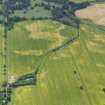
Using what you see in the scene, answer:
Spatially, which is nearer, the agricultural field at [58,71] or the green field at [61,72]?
the green field at [61,72]

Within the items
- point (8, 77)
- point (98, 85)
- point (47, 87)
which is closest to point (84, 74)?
point (98, 85)

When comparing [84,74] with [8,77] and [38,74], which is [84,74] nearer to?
[38,74]

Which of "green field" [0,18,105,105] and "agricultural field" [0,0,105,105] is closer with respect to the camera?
"green field" [0,18,105,105]

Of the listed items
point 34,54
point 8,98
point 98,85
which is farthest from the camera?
point 34,54

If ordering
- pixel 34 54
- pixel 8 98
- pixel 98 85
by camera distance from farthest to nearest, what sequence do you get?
pixel 34 54, pixel 98 85, pixel 8 98

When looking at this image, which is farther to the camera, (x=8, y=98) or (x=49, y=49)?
(x=49, y=49)

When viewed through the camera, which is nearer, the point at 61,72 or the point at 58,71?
the point at 61,72

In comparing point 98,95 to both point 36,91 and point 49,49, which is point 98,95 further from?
point 49,49
